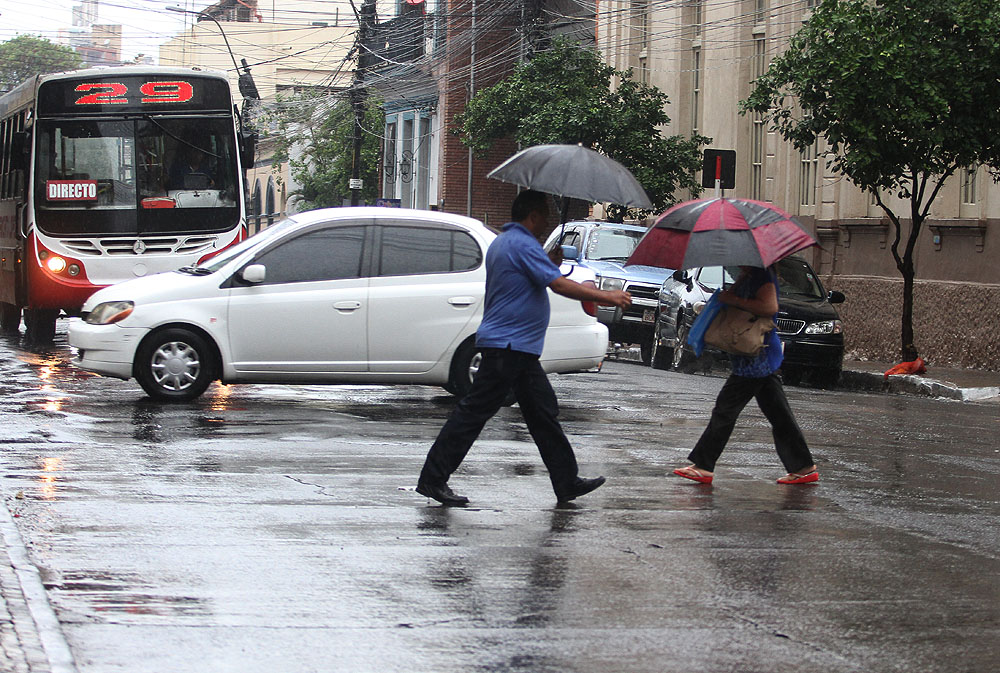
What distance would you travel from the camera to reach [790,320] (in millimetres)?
20031

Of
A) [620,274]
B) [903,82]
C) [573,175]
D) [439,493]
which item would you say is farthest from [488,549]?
[620,274]

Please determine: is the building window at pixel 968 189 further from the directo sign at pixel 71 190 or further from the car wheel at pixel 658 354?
the directo sign at pixel 71 190

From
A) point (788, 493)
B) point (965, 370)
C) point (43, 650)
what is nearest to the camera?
point (43, 650)

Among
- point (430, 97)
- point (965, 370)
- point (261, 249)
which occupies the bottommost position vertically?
point (965, 370)

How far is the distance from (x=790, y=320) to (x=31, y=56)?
8141 centimetres

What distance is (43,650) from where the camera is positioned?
539cm

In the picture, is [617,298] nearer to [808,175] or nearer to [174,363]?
[174,363]

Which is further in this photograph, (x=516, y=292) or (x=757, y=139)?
(x=757, y=139)

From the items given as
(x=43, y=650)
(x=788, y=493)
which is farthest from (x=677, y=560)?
(x=43, y=650)

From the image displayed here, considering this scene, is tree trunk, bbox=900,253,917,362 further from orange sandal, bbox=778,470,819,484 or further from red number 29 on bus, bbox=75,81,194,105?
orange sandal, bbox=778,470,819,484

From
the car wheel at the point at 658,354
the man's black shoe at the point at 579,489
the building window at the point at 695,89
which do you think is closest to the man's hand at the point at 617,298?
the man's black shoe at the point at 579,489

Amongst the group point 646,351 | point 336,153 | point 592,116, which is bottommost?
point 646,351

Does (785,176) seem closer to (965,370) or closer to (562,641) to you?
(965,370)

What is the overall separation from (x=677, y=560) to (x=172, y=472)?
360 cm
